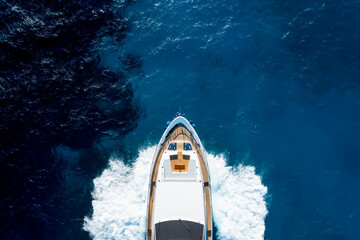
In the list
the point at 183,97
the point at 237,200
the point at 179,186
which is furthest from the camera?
the point at 183,97

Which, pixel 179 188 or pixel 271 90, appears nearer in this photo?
pixel 179 188

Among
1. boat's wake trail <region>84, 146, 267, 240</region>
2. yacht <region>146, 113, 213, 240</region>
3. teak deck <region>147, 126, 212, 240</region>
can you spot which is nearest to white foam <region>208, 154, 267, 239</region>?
boat's wake trail <region>84, 146, 267, 240</region>

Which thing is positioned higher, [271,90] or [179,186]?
[271,90]

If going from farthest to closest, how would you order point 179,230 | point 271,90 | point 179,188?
1. point 271,90
2. point 179,188
3. point 179,230

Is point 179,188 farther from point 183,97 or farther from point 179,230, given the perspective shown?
point 183,97

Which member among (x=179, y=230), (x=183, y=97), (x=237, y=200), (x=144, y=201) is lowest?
(x=179, y=230)

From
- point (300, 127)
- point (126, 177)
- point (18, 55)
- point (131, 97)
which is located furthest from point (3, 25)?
point (300, 127)

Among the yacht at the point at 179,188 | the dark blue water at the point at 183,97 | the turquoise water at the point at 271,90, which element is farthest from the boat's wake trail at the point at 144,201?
the yacht at the point at 179,188

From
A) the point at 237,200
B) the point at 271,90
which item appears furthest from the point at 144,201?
the point at 271,90

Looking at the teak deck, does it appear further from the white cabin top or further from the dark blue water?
the dark blue water
